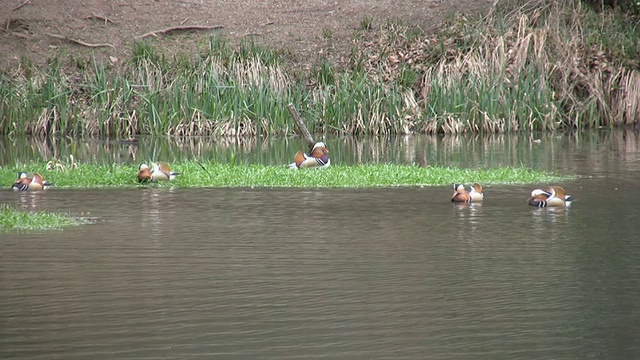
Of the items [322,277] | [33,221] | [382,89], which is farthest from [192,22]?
[322,277]

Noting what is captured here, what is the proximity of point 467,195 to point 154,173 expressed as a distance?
4.62 meters

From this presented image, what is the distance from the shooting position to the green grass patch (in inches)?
471

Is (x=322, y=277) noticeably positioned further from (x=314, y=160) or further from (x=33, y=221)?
(x=314, y=160)

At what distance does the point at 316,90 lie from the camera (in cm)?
2866

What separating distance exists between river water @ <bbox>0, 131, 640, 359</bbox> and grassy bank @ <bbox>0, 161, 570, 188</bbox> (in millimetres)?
758

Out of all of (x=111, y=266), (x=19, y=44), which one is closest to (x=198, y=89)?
(x=19, y=44)

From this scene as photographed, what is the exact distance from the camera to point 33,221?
39.8ft

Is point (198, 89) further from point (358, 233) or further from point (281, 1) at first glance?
point (358, 233)

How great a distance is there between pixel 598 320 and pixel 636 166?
39.7 feet

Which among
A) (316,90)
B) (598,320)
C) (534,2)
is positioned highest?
(534,2)

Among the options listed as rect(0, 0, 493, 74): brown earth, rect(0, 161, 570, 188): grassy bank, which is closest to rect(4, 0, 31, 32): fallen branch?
rect(0, 0, 493, 74): brown earth

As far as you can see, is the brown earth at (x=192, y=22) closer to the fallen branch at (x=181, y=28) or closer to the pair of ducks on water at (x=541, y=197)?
the fallen branch at (x=181, y=28)

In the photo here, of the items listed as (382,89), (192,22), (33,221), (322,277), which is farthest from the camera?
(192,22)

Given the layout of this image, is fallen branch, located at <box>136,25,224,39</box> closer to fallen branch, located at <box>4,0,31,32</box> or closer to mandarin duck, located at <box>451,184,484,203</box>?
A: fallen branch, located at <box>4,0,31,32</box>
